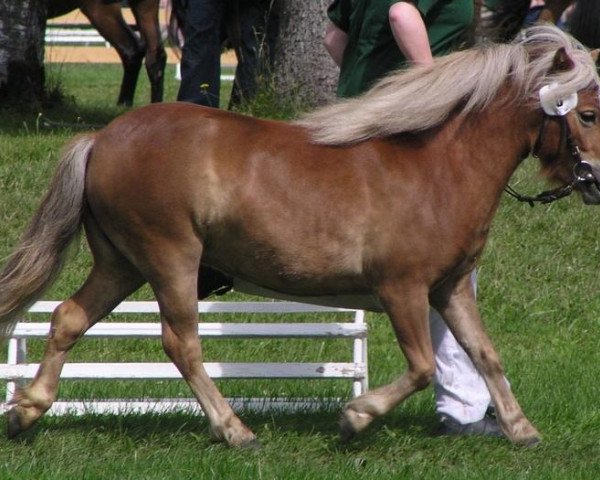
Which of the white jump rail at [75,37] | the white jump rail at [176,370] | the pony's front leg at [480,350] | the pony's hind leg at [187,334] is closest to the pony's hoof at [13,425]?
the white jump rail at [176,370]

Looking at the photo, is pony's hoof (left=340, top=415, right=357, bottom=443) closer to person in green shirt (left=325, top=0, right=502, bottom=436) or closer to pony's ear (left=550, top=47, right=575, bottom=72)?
person in green shirt (left=325, top=0, right=502, bottom=436)

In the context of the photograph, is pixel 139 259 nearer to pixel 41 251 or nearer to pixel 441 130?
A: pixel 41 251

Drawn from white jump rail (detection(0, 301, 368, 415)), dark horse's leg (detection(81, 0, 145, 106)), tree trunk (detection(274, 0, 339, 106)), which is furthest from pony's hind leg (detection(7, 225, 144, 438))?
dark horse's leg (detection(81, 0, 145, 106))

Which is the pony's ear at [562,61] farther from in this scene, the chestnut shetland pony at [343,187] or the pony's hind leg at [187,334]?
the pony's hind leg at [187,334]

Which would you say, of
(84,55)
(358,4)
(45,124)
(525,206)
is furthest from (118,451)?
(84,55)

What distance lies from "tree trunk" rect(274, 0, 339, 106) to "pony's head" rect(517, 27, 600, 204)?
14.9 ft

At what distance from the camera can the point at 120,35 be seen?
12172 mm

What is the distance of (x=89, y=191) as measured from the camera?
16.0ft

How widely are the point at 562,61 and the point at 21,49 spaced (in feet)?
19.5

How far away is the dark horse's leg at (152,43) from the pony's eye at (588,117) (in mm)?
6882

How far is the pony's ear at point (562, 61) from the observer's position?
187 inches

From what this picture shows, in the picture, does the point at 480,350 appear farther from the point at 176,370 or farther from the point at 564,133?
the point at 176,370

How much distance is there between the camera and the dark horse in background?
11562mm

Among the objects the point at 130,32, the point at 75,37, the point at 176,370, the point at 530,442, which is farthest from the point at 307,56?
the point at 75,37
